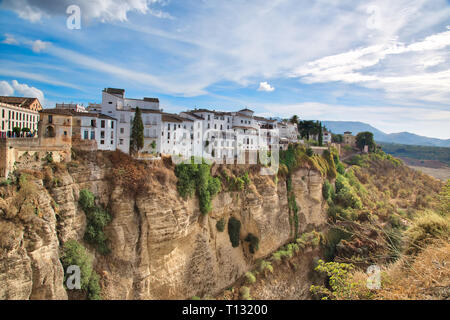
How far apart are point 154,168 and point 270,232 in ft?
46.5

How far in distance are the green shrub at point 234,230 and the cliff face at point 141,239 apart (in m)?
0.53

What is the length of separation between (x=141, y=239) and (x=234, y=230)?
947 cm

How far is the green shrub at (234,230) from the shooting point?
78.1ft

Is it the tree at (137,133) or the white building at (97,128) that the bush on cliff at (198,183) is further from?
the white building at (97,128)

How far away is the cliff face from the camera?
1218 centimetres

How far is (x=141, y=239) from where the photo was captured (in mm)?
17594

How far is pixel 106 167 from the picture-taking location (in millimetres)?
18047

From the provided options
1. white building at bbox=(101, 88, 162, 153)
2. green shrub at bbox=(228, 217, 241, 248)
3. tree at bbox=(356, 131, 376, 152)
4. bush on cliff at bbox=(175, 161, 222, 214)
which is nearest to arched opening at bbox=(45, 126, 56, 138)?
white building at bbox=(101, 88, 162, 153)

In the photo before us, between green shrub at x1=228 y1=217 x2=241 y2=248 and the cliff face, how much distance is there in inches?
20.7
